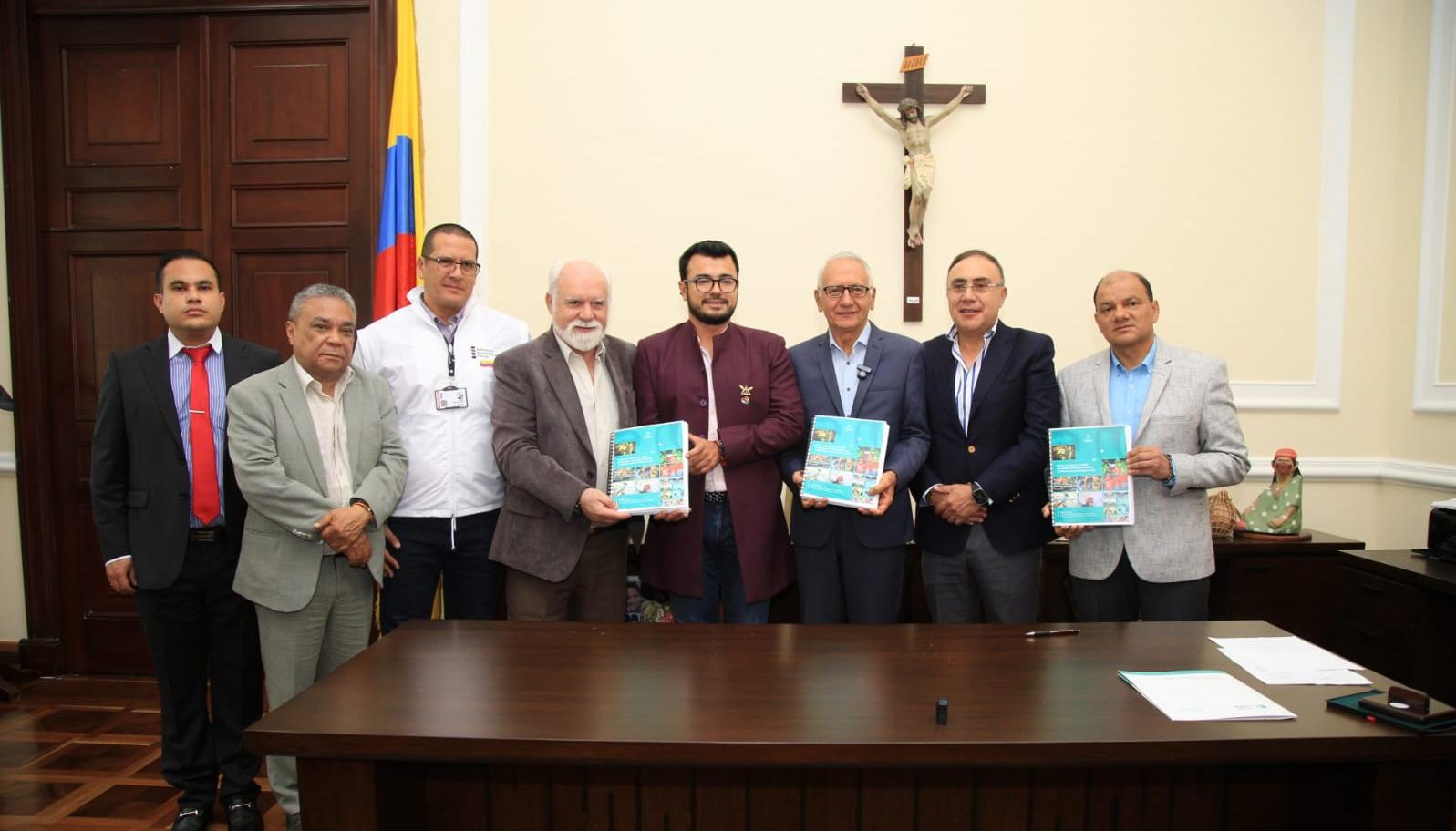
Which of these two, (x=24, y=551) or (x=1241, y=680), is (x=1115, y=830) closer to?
(x=1241, y=680)

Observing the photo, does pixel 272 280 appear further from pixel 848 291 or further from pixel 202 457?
pixel 848 291

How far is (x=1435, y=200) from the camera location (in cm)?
401

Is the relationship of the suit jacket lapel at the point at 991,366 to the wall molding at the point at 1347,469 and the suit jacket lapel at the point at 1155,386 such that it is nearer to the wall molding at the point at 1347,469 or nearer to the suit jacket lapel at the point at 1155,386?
the suit jacket lapel at the point at 1155,386

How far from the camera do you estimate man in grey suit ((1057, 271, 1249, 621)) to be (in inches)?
106

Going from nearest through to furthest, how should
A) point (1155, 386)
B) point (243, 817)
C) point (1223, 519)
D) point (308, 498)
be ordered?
Answer: point (308, 498) → point (243, 817) → point (1155, 386) → point (1223, 519)

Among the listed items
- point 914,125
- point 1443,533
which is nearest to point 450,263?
point 914,125

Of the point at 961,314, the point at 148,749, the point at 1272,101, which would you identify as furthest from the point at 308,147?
the point at 1272,101

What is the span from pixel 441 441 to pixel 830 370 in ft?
4.47

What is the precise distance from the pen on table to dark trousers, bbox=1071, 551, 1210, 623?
21.6 inches

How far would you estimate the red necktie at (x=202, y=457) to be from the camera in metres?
2.68

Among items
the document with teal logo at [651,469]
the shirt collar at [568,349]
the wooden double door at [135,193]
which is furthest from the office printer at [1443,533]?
the wooden double door at [135,193]

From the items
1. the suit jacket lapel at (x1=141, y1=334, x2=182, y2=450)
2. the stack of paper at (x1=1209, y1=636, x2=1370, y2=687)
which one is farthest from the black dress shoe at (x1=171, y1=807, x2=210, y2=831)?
the stack of paper at (x1=1209, y1=636, x2=1370, y2=687)

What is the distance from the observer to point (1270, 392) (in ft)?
13.9

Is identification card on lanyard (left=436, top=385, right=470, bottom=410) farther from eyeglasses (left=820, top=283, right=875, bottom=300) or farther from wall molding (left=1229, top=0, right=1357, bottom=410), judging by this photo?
wall molding (left=1229, top=0, right=1357, bottom=410)
